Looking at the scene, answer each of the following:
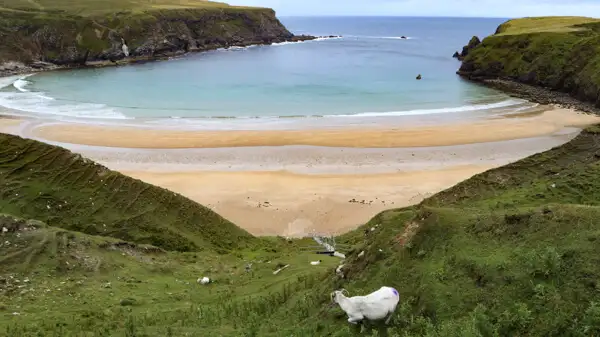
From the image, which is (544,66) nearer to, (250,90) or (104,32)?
(250,90)

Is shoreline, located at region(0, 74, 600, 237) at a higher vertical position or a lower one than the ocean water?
lower

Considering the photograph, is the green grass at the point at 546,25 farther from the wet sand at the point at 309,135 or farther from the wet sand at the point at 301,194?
the wet sand at the point at 301,194

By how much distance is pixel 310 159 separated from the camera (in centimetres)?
3444

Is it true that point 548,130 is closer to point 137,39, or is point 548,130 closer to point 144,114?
point 144,114

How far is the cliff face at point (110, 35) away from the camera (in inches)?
3529

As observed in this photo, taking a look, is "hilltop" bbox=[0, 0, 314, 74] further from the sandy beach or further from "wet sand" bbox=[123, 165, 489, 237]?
"wet sand" bbox=[123, 165, 489, 237]

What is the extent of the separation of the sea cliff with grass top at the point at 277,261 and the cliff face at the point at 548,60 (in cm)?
4385

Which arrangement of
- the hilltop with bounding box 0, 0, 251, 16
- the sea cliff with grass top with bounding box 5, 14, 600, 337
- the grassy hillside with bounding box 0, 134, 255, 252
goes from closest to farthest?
the sea cliff with grass top with bounding box 5, 14, 600, 337
the grassy hillside with bounding box 0, 134, 255, 252
the hilltop with bounding box 0, 0, 251, 16

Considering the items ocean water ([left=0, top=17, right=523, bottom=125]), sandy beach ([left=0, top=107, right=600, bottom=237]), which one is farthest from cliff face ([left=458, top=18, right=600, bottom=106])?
sandy beach ([left=0, top=107, right=600, bottom=237])

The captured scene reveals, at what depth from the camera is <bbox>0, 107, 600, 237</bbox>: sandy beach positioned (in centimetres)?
2561

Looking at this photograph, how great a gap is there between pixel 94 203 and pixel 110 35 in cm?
9260

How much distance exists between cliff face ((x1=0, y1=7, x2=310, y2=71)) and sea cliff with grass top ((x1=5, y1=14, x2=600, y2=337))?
8401 centimetres

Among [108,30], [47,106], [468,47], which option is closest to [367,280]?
[47,106]

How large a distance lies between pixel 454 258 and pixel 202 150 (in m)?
30.2
